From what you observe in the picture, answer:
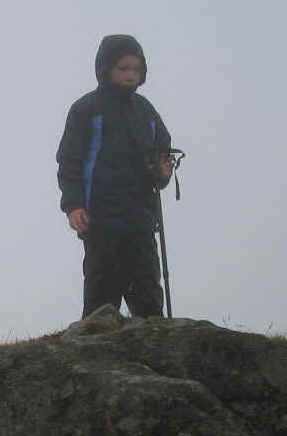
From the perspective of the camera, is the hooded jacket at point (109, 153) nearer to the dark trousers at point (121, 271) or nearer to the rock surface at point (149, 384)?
the dark trousers at point (121, 271)

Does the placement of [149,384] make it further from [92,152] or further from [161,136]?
[161,136]

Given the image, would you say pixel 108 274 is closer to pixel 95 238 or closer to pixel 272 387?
pixel 95 238

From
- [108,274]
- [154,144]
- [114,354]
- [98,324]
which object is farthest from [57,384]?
[154,144]

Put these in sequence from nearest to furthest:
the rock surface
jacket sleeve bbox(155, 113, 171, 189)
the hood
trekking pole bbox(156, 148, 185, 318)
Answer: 1. the rock surface
2. trekking pole bbox(156, 148, 185, 318)
3. the hood
4. jacket sleeve bbox(155, 113, 171, 189)

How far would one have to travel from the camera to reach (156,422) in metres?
3.66

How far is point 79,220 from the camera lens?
707cm

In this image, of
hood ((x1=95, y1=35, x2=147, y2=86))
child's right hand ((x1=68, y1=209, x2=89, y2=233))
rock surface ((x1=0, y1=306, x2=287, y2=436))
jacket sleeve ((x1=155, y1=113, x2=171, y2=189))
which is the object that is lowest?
rock surface ((x1=0, y1=306, x2=287, y2=436))

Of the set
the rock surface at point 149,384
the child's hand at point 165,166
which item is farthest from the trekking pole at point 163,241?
the rock surface at point 149,384

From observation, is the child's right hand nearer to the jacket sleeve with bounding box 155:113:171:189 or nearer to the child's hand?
the child's hand

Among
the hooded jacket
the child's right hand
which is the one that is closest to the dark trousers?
the hooded jacket

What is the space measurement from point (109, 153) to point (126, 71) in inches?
34.1

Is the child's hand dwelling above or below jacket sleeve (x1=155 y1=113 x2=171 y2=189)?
below

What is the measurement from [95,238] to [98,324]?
5.15ft

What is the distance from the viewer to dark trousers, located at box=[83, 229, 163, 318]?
7.34 meters
